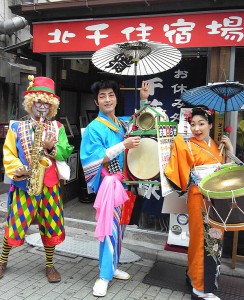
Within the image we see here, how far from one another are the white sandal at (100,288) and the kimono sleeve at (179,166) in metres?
1.44

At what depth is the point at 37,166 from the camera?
13.2 feet

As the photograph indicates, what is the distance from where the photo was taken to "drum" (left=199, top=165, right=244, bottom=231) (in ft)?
10.7

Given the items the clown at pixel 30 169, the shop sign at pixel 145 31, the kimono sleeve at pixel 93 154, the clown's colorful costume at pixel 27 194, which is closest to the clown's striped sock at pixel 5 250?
the clown at pixel 30 169

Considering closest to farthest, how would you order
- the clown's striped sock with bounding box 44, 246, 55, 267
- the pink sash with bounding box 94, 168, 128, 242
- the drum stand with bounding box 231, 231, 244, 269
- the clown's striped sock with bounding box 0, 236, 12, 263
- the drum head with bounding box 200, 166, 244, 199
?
the drum head with bounding box 200, 166, 244, 199, the pink sash with bounding box 94, 168, 128, 242, the clown's striped sock with bounding box 0, 236, 12, 263, the clown's striped sock with bounding box 44, 246, 55, 267, the drum stand with bounding box 231, 231, 244, 269

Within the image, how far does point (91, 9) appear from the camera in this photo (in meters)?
5.24

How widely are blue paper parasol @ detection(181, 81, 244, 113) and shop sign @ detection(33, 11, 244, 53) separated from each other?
0.96 m

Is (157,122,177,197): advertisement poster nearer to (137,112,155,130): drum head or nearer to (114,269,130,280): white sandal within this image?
(137,112,155,130): drum head

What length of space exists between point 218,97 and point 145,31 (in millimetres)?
1630

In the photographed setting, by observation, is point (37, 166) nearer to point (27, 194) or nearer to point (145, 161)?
point (27, 194)

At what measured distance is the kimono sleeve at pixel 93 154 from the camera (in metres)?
3.91

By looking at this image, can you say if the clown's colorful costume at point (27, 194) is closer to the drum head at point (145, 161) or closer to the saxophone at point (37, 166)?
the saxophone at point (37, 166)

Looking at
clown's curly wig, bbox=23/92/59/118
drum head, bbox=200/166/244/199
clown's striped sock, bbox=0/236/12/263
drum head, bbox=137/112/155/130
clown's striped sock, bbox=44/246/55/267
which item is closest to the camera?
drum head, bbox=200/166/244/199

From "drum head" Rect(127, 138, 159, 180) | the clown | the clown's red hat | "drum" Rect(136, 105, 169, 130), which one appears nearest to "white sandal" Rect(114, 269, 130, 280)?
the clown

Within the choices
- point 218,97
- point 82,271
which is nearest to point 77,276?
point 82,271
